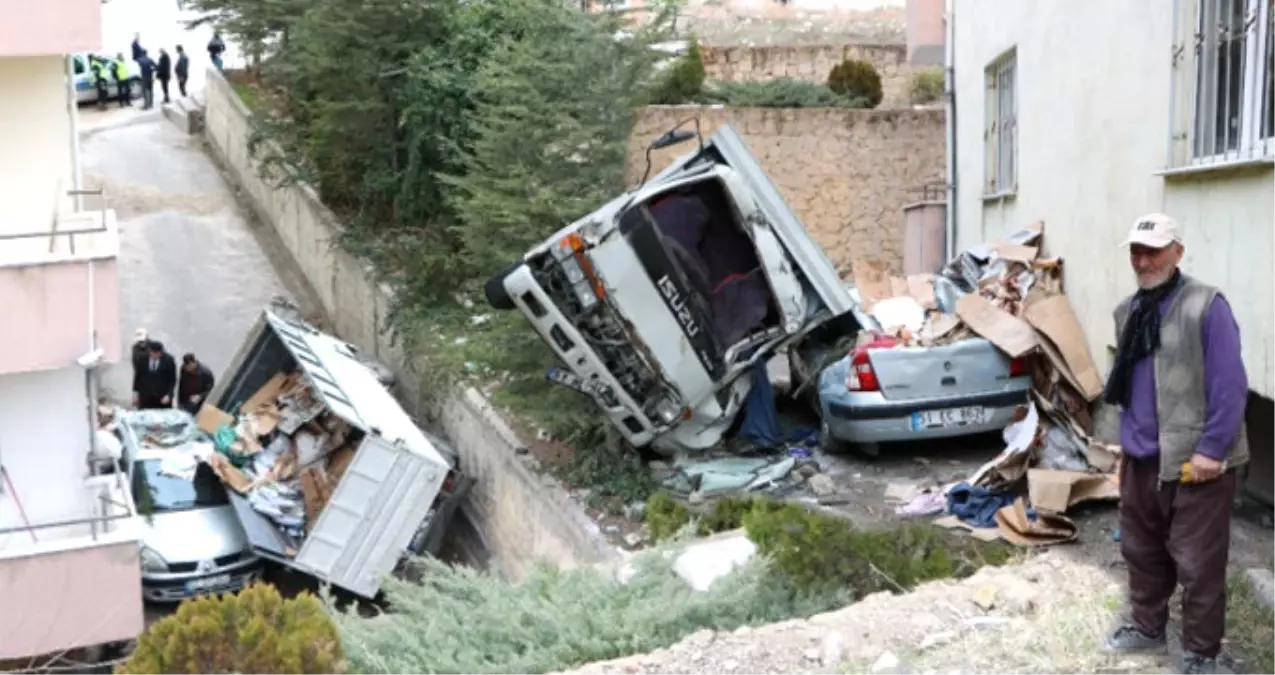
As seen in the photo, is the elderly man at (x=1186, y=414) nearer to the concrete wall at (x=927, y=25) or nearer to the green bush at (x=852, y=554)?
the green bush at (x=852, y=554)

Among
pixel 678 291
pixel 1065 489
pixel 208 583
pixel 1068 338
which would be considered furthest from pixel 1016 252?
pixel 208 583

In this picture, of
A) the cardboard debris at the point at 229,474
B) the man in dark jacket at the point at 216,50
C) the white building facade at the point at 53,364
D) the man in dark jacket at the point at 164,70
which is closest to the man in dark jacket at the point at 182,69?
the man in dark jacket at the point at 164,70

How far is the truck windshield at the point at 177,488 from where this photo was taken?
1345 cm

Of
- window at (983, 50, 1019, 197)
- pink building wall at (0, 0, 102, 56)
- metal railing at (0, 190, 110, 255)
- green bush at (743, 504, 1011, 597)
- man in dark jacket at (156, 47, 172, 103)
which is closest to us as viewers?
green bush at (743, 504, 1011, 597)

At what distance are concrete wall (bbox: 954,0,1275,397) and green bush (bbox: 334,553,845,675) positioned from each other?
2.68m

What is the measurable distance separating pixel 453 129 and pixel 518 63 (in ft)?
16.7

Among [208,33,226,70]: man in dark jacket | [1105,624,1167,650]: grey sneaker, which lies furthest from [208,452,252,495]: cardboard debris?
[208,33,226,70]: man in dark jacket

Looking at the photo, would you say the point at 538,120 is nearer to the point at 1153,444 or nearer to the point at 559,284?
the point at 559,284

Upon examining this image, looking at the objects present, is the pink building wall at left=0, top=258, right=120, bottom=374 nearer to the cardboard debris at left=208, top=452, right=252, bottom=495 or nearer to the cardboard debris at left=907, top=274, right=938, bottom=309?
the cardboard debris at left=208, top=452, right=252, bottom=495

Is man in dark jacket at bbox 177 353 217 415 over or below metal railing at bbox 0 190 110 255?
below

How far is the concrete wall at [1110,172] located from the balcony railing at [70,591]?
8042 mm

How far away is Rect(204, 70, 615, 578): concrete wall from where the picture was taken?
10.3m

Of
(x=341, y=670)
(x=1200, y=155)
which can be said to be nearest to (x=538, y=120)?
(x=1200, y=155)

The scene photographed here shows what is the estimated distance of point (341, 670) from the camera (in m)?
5.34
